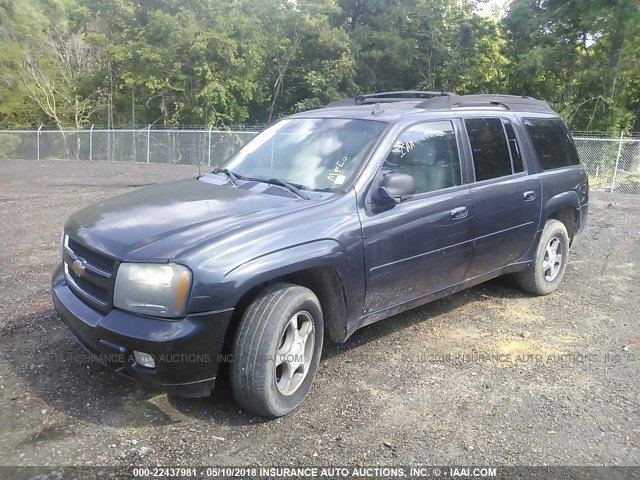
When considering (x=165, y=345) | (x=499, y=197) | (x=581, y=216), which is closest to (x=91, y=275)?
(x=165, y=345)

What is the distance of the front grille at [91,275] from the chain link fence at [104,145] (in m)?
19.2

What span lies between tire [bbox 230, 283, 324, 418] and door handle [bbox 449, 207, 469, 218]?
4.80 ft

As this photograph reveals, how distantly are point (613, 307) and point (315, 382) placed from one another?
336 centimetres

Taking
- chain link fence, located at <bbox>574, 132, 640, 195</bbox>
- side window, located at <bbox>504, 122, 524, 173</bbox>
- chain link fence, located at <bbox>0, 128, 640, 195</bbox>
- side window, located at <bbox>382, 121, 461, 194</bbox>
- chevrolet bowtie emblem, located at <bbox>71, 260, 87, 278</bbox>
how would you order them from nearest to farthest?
chevrolet bowtie emblem, located at <bbox>71, 260, 87, 278</bbox>
side window, located at <bbox>382, 121, 461, 194</bbox>
side window, located at <bbox>504, 122, 524, 173</bbox>
chain link fence, located at <bbox>574, 132, 640, 195</bbox>
chain link fence, located at <bbox>0, 128, 640, 195</bbox>

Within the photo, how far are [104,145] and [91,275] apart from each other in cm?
2345

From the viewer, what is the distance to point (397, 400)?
3.43m

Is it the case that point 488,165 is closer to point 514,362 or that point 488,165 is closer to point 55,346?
point 514,362

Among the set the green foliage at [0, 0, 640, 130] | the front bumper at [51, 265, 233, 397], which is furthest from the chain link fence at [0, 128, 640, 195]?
the front bumper at [51, 265, 233, 397]

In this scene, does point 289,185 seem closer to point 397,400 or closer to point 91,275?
point 91,275

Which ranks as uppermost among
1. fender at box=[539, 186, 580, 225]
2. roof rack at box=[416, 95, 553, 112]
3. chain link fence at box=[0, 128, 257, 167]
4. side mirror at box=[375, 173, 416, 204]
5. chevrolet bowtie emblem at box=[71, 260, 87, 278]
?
roof rack at box=[416, 95, 553, 112]

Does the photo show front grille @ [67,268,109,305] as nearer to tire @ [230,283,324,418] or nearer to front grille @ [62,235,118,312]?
front grille @ [62,235,118,312]

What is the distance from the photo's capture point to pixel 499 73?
105 feet

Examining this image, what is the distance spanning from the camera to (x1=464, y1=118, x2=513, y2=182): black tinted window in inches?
178

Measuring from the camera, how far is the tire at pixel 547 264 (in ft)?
17.3
